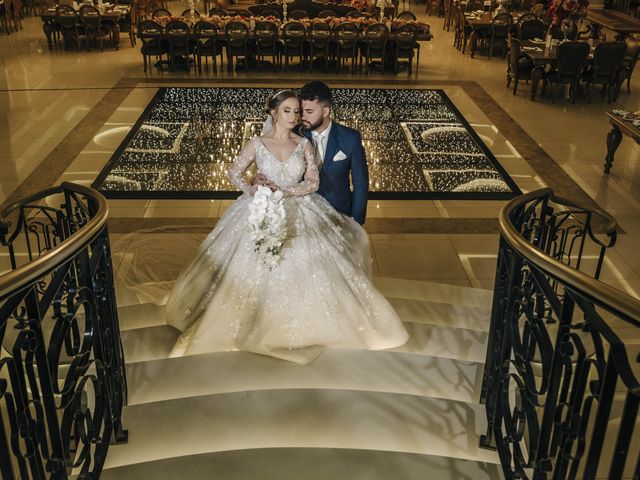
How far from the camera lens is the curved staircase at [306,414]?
3549mm

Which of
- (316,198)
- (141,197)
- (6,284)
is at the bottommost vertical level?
(141,197)

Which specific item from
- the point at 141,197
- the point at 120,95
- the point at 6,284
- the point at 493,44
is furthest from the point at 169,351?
the point at 493,44

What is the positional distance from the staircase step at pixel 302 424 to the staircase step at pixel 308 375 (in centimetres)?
5

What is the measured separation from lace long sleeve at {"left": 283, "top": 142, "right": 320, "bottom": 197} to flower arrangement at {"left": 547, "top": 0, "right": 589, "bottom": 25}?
32.0 ft

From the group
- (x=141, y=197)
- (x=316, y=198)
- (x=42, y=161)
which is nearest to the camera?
(x=316, y=198)

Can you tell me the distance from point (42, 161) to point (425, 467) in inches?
270

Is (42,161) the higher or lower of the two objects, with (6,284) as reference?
lower

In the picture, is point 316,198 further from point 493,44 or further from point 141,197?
point 493,44

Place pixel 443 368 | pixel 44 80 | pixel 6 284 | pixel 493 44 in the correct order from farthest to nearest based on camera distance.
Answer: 1. pixel 493 44
2. pixel 44 80
3. pixel 443 368
4. pixel 6 284

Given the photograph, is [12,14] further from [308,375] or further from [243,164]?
[308,375]

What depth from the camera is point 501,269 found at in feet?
11.4

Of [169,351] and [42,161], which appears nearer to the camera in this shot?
[169,351]

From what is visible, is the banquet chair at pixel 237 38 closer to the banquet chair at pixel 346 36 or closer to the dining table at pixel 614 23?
the banquet chair at pixel 346 36

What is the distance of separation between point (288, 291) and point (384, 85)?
9.26 metres
